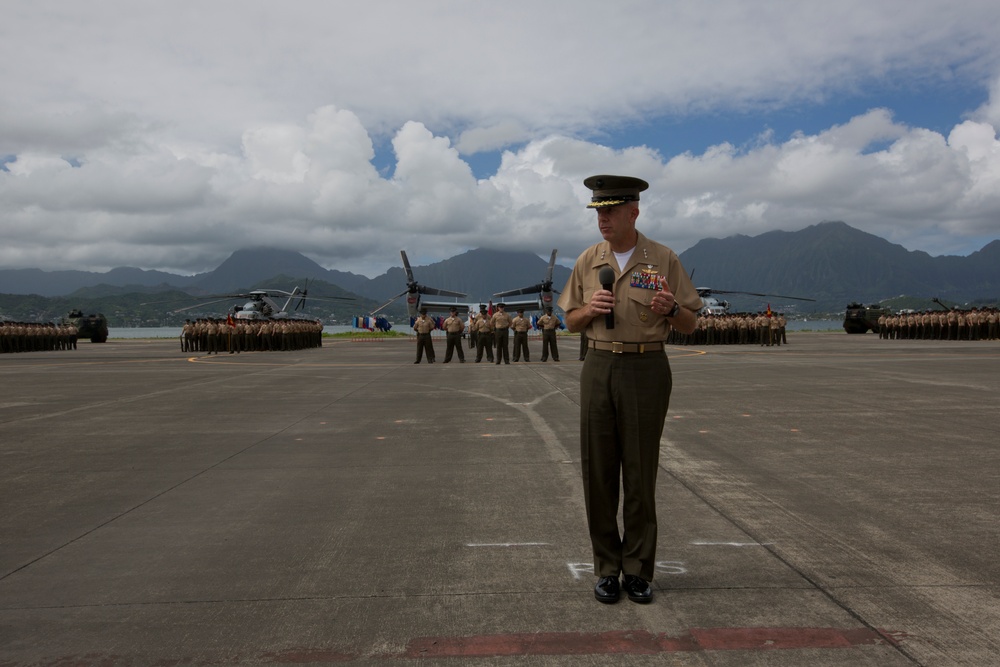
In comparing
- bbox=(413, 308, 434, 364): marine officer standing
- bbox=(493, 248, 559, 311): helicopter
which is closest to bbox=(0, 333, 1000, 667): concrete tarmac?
bbox=(413, 308, 434, 364): marine officer standing

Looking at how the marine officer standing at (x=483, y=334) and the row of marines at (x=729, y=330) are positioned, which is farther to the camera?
the row of marines at (x=729, y=330)

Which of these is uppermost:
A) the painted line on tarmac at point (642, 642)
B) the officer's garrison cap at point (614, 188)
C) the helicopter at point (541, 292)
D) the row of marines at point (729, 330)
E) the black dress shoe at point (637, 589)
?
the helicopter at point (541, 292)

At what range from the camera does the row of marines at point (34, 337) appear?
37.9 meters

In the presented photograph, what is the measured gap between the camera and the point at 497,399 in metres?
12.7

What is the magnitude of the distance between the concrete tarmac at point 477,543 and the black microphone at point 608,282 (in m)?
1.38

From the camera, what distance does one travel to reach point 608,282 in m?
3.71

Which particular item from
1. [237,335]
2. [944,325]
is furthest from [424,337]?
[944,325]

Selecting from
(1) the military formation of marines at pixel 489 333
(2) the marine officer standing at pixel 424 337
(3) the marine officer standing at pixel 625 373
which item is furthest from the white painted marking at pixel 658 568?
(2) the marine officer standing at pixel 424 337

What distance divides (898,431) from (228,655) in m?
7.95

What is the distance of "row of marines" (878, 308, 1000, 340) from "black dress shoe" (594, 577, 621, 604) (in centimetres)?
4156

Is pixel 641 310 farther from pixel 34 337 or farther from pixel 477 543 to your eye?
pixel 34 337

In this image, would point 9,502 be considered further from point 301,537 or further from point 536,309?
point 536,309

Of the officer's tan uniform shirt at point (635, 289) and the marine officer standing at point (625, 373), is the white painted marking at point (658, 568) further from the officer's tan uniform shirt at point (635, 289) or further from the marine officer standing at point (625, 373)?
the officer's tan uniform shirt at point (635, 289)

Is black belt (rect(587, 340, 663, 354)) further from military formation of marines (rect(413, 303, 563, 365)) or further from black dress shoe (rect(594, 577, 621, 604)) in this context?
military formation of marines (rect(413, 303, 563, 365))
